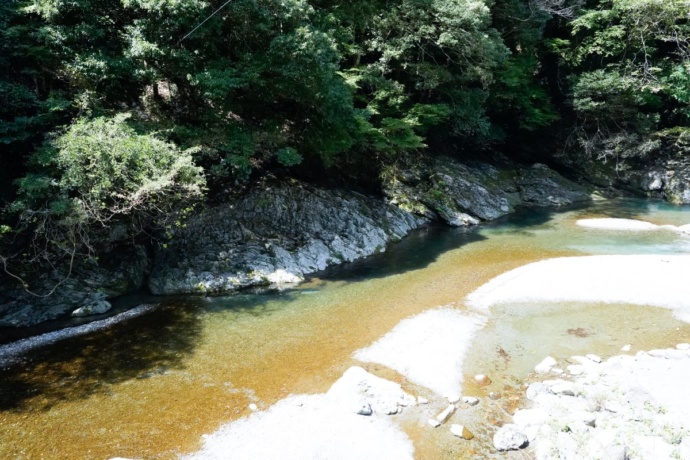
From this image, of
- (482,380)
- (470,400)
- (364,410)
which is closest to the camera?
(364,410)

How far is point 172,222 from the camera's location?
46.0ft

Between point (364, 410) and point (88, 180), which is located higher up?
point (88, 180)

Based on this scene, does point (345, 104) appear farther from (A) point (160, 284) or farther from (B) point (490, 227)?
(B) point (490, 227)

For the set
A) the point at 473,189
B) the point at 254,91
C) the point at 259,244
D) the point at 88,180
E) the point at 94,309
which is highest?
the point at 254,91

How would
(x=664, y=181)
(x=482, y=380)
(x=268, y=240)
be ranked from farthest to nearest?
(x=664, y=181)
(x=268, y=240)
(x=482, y=380)

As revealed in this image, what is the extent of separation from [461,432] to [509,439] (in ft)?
2.57

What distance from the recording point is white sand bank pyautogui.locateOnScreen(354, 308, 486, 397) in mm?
8789

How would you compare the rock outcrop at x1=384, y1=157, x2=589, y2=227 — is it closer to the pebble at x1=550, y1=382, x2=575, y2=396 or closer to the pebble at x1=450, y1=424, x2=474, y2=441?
the pebble at x1=550, y1=382, x2=575, y2=396

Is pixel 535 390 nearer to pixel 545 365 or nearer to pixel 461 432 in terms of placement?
pixel 545 365

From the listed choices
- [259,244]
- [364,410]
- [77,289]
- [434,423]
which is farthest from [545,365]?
[77,289]

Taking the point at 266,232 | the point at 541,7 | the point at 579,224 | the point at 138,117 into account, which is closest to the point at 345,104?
the point at 266,232

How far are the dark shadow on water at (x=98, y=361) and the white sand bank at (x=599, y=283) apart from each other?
838 cm

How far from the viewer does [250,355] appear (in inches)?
380

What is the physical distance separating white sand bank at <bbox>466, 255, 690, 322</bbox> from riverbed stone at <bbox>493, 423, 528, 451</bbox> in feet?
18.4
